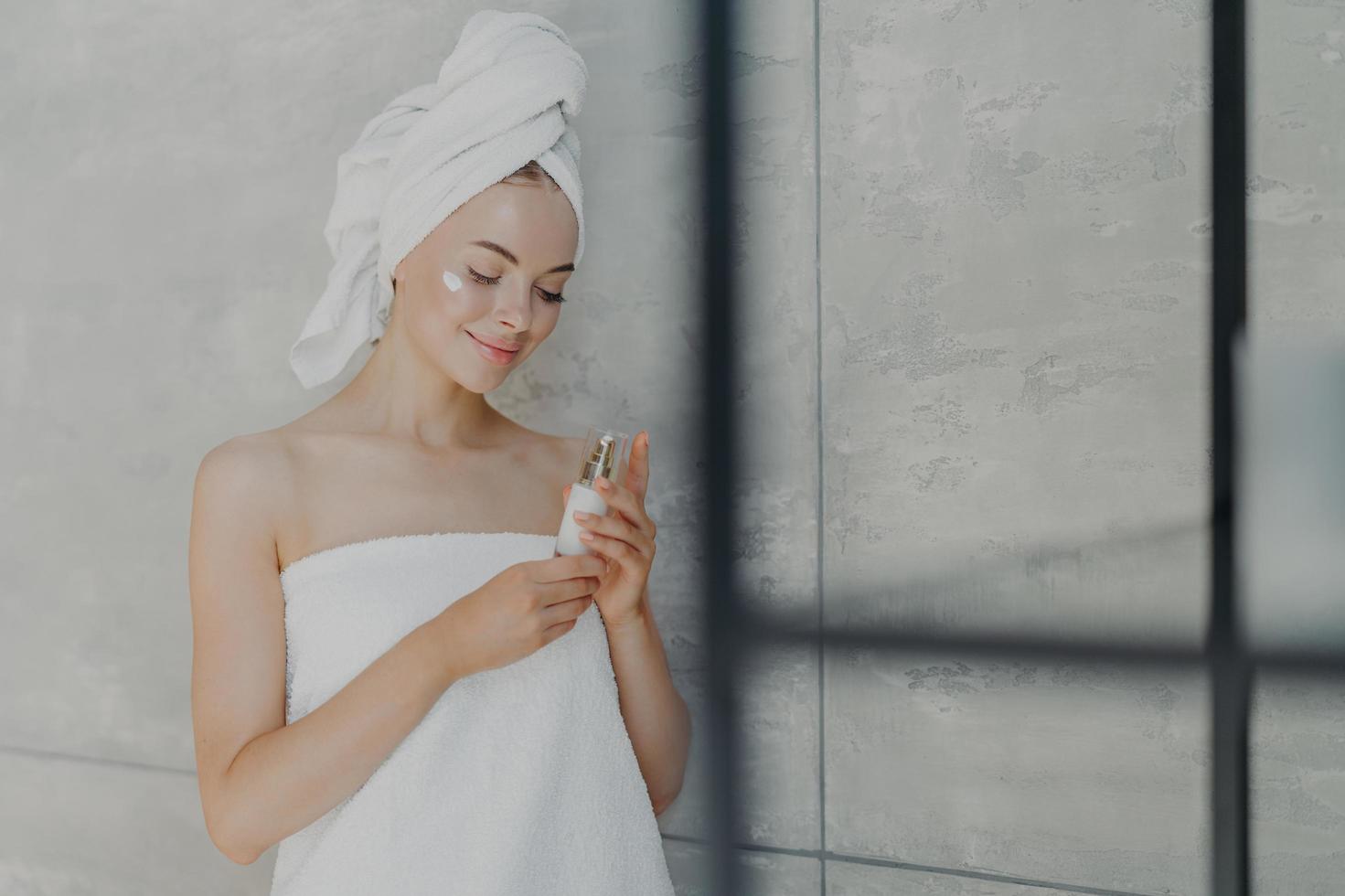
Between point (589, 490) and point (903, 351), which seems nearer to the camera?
point (589, 490)

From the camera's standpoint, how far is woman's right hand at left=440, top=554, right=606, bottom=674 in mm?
854

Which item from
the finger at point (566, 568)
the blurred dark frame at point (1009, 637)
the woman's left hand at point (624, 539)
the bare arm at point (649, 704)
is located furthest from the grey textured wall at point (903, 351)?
the finger at point (566, 568)

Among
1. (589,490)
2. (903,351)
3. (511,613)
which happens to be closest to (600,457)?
(589,490)

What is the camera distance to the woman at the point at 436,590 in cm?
87

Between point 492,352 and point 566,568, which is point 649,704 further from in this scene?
point 492,352

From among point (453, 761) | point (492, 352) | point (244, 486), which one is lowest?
point (453, 761)

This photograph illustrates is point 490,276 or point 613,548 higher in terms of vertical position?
point 490,276

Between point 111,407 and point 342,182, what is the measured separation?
0.73 m

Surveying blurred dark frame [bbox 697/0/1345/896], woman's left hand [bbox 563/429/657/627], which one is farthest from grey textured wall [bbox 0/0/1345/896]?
woman's left hand [bbox 563/429/657/627]

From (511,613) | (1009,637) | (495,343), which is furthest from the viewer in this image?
(1009,637)

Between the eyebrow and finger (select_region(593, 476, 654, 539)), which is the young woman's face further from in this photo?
finger (select_region(593, 476, 654, 539))

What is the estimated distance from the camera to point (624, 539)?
2.98ft

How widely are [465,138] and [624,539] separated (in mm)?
385

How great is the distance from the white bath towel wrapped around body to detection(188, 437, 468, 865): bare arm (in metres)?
0.03
